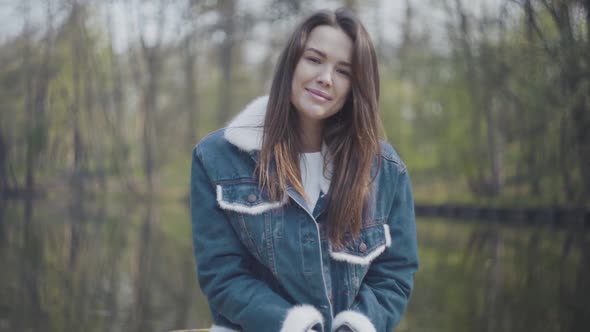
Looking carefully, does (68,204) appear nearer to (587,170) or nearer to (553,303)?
(587,170)

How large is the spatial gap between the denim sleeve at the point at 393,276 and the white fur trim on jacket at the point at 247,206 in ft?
1.15

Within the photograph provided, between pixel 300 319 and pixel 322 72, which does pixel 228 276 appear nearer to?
pixel 300 319

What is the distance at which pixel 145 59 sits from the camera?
25719 millimetres

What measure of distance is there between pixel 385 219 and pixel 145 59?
81.0ft

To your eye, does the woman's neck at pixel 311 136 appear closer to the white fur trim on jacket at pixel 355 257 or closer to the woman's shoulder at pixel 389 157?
the woman's shoulder at pixel 389 157

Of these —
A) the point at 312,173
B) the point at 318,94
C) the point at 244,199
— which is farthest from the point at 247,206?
the point at 318,94

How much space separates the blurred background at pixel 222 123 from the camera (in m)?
6.03

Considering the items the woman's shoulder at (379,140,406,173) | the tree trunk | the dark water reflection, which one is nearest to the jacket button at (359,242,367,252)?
the woman's shoulder at (379,140,406,173)

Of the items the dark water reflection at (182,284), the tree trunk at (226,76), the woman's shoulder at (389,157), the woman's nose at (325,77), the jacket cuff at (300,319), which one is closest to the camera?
the jacket cuff at (300,319)

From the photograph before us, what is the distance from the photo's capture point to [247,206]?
1.90 metres

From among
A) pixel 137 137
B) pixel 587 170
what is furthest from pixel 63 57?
pixel 587 170

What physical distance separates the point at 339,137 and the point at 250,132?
0.98 feet

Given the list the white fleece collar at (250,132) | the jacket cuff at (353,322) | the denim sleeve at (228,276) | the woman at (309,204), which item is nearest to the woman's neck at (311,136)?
the woman at (309,204)

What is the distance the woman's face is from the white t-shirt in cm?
13
